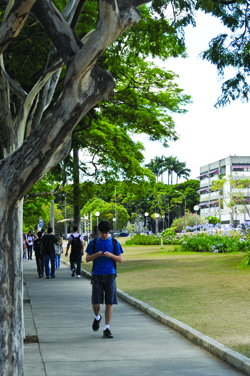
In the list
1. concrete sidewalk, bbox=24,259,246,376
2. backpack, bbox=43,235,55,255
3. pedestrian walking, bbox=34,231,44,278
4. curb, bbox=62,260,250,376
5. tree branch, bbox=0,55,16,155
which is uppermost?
tree branch, bbox=0,55,16,155

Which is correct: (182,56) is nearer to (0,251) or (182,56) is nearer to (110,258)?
(110,258)

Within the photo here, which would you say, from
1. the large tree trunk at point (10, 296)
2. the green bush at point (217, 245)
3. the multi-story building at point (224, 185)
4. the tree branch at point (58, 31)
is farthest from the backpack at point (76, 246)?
the multi-story building at point (224, 185)

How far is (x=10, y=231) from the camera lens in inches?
203

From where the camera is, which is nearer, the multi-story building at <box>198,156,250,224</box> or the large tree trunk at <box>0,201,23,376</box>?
A: the large tree trunk at <box>0,201,23,376</box>

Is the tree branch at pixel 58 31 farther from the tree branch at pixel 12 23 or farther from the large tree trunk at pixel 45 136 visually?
the tree branch at pixel 12 23

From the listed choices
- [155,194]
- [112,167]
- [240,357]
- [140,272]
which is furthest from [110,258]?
[155,194]

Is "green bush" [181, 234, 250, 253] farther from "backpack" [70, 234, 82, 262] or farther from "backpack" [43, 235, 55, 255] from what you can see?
"backpack" [43, 235, 55, 255]

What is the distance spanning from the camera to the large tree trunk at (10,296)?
4.88 meters

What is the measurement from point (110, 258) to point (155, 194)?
92.5 metres

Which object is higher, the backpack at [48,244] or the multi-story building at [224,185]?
the multi-story building at [224,185]

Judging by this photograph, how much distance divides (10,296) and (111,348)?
2.68 meters

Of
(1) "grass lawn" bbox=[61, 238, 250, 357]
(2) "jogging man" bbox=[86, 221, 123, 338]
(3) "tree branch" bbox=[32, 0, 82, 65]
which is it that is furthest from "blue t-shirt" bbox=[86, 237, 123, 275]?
(3) "tree branch" bbox=[32, 0, 82, 65]

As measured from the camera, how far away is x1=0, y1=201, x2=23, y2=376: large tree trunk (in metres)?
4.88

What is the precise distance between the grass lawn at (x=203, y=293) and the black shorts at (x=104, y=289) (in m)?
1.40
